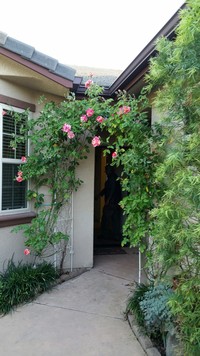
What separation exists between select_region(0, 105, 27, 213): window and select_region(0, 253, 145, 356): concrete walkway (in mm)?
1693

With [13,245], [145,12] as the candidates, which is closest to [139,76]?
[13,245]

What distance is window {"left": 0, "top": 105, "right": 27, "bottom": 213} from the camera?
16.1 ft

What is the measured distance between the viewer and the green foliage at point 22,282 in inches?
162

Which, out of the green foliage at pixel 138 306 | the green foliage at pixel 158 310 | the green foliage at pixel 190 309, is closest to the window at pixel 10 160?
the green foliage at pixel 138 306

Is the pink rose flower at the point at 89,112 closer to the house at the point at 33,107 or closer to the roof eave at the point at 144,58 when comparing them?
the house at the point at 33,107

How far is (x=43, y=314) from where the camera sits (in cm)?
393

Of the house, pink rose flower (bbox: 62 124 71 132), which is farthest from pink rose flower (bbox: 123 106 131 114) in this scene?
pink rose flower (bbox: 62 124 71 132)

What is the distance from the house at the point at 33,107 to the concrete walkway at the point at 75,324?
101cm

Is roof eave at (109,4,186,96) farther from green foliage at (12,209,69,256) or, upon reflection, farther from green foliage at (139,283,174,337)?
green foliage at (139,283,174,337)

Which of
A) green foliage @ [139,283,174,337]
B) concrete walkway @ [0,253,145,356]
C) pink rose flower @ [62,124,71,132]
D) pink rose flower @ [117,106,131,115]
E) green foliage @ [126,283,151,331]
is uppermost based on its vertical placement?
pink rose flower @ [117,106,131,115]

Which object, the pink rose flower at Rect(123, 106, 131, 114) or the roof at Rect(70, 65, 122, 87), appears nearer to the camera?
the pink rose flower at Rect(123, 106, 131, 114)

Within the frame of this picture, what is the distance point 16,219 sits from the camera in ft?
16.4

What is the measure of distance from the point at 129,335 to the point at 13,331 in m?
1.43

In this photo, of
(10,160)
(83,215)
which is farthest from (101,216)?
(10,160)
